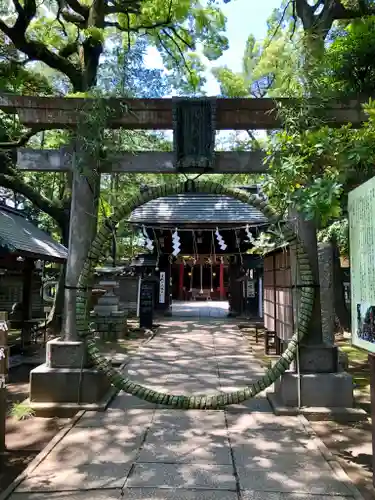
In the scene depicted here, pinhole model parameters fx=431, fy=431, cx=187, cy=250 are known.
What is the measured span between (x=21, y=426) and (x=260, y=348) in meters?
7.46

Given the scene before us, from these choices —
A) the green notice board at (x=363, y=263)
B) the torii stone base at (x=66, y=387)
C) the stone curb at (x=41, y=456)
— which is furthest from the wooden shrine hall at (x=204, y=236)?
the green notice board at (x=363, y=263)

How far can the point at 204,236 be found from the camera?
1931 centimetres

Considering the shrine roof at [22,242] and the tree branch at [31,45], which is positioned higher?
the tree branch at [31,45]

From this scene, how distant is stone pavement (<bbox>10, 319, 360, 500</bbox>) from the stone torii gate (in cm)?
64

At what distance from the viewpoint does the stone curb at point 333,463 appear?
361 cm

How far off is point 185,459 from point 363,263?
8.31ft

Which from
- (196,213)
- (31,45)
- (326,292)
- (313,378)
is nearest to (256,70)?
(196,213)

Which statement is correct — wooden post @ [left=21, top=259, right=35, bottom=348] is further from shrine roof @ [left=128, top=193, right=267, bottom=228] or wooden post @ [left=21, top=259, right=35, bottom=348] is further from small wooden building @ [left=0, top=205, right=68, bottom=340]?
shrine roof @ [left=128, top=193, right=267, bottom=228]

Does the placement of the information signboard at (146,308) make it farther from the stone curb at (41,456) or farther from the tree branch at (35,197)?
the stone curb at (41,456)

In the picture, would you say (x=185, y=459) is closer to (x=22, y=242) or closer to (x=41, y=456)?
(x=41, y=456)

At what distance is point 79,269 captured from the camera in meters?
6.24

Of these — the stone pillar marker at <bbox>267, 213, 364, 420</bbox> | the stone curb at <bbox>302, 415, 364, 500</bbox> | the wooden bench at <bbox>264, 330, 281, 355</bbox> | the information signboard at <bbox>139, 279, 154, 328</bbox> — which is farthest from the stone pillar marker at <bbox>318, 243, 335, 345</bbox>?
the information signboard at <bbox>139, 279, 154, 328</bbox>

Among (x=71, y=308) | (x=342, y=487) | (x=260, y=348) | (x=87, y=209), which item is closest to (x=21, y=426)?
(x=71, y=308)

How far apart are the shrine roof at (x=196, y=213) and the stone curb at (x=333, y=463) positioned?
1312cm
